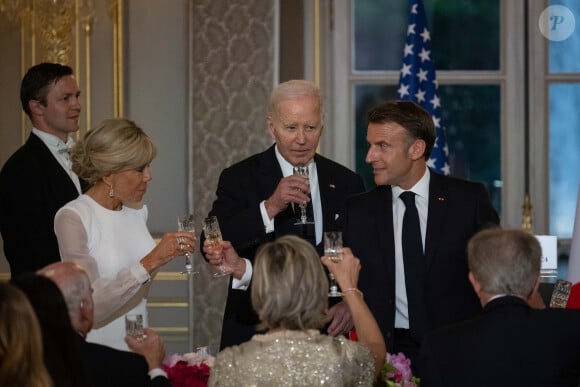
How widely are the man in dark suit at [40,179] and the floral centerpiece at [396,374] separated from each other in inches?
73.2

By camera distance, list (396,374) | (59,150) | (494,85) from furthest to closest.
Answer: (494,85)
(59,150)
(396,374)

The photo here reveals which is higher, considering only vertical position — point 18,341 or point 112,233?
point 112,233

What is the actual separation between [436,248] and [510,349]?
1.15 m

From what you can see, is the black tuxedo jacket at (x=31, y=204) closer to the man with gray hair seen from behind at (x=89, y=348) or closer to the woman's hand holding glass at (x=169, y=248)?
the woman's hand holding glass at (x=169, y=248)

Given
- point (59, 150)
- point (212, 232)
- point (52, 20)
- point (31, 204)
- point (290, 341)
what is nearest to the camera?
point (290, 341)

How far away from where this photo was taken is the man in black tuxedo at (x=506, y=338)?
127 inches

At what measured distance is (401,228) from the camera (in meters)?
4.42

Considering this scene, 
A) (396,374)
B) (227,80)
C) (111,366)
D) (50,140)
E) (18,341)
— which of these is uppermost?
(227,80)

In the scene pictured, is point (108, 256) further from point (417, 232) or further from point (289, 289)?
point (289, 289)

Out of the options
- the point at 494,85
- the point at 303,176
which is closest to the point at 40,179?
the point at 303,176

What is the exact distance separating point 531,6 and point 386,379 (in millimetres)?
4804

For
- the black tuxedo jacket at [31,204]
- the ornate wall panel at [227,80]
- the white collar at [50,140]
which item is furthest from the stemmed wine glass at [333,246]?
the ornate wall panel at [227,80]

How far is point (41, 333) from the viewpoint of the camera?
2.74m

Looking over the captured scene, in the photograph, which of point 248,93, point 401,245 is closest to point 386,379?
point 401,245
